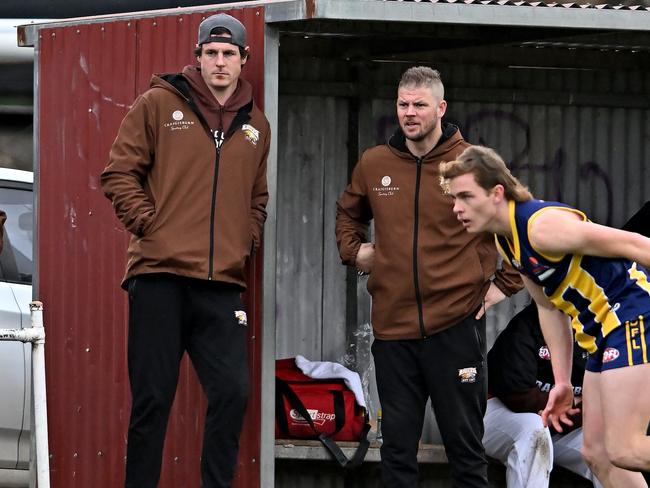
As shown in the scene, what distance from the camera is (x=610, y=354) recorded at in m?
6.04

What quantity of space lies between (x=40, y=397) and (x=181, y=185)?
46.4 inches

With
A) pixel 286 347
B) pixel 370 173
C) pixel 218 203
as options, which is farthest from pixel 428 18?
pixel 286 347

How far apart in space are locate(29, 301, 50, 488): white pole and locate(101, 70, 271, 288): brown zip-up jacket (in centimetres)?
50

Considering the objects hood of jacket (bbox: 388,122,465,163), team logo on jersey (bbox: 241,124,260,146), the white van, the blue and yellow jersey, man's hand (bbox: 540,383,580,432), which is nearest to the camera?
the blue and yellow jersey

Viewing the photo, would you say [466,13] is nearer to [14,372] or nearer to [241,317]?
[241,317]

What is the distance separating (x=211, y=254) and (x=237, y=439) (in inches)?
34.8

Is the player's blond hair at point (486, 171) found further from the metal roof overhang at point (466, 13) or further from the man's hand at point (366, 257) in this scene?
the metal roof overhang at point (466, 13)

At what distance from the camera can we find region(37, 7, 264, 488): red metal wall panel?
24.0 feet

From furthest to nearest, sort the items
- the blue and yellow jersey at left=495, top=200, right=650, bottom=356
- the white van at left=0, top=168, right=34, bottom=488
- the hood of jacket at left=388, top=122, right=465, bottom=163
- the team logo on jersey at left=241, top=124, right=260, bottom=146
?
the white van at left=0, top=168, right=34, bottom=488, the hood of jacket at left=388, top=122, right=465, bottom=163, the team logo on jersey at left=241, top=124, right=260, bottom=146, the blue and yellow jersey at left=495, top=200, right=650, bottom=356

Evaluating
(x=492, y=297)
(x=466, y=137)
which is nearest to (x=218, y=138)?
(x=492, y=297)

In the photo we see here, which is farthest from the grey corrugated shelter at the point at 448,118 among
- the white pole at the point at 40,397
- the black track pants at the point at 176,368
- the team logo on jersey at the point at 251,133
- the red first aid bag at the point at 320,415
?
the white pole at the point at 40,397

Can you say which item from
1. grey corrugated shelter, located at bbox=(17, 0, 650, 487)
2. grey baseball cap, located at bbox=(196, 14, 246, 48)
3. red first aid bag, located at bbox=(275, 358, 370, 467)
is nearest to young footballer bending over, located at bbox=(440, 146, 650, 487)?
grey baseball cap, located at bbox=(196, 14, 246, 48)

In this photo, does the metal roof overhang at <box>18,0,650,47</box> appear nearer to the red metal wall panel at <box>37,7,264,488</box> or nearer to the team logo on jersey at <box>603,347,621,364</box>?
the red metal wall panel at <box>37,7,264,488</box>

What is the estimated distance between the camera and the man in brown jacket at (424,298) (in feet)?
22.1
